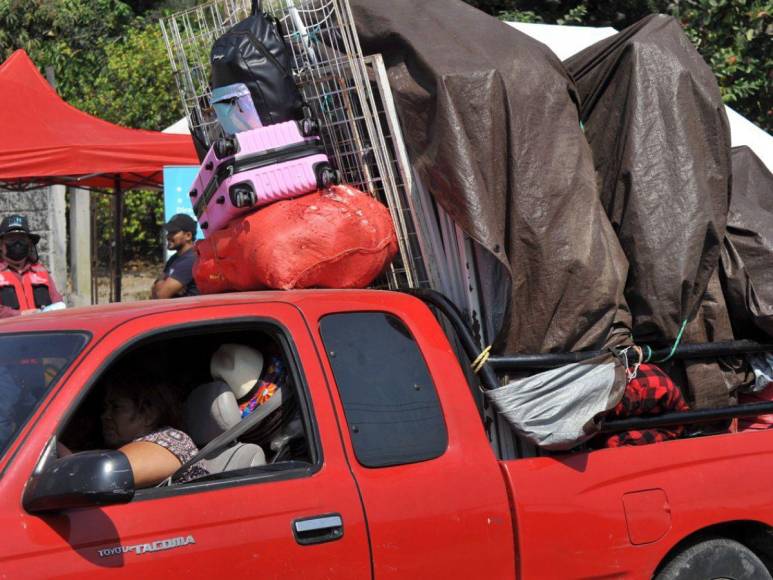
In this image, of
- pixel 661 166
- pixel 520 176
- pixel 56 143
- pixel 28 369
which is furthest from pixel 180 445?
pixel 56 143

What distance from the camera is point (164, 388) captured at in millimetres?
3920

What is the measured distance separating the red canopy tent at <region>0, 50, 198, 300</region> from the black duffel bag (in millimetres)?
5288

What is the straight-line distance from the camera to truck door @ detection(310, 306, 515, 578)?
11.7ft

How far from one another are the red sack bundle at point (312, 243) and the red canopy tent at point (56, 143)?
571 cm

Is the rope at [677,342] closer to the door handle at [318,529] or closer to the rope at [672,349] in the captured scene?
the rope at [672,349]

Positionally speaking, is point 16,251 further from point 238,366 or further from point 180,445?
point 180,445

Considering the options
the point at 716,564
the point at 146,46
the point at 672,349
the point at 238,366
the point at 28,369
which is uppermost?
the point at 146,46

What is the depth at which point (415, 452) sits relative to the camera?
3.73 meters

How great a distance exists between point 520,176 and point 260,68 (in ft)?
4.38

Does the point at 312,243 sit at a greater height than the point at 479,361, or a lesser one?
greater

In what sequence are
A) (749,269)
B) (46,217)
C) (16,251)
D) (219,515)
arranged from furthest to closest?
(46,217) → (16,251) → (749,269) → (219,515)

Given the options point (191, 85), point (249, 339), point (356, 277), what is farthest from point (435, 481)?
point (191, 85)

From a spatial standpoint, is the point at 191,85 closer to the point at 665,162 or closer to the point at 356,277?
the point at 356,277

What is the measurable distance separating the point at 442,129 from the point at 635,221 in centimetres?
94
